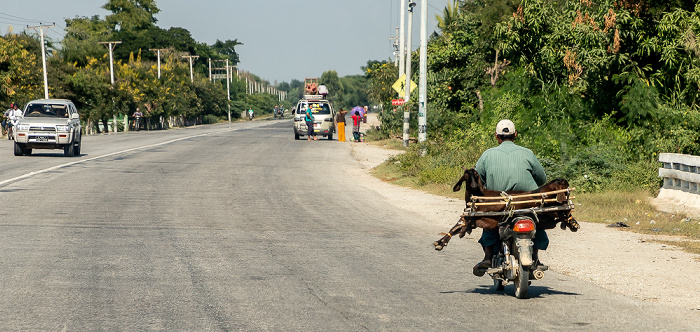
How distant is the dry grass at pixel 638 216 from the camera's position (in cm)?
1187

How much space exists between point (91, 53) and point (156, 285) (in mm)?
73708

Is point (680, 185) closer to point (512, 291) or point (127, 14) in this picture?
point (512, 291)

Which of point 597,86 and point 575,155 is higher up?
point 597,86

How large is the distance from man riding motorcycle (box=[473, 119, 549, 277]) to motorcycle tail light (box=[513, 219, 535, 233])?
1.14ft

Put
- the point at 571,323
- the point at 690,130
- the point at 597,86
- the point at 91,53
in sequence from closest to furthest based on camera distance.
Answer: the point at 571,323, the point at 690,130, the point at 597,86, the point at 91,53

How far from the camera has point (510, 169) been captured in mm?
7484

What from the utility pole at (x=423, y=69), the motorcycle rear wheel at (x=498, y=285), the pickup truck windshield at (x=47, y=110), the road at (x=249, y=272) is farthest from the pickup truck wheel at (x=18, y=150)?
the motorcycle rear wheel at (x=498, y=285)

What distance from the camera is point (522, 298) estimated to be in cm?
736

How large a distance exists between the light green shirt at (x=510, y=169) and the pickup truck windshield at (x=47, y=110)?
75.7 feet

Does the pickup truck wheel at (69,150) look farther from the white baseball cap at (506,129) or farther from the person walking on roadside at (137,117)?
the person walking on roadside at (137,117)

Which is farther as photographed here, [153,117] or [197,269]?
[153,117]

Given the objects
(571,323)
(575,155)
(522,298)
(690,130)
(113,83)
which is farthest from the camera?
(113,83)

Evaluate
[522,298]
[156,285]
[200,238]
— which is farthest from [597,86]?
[156,285]

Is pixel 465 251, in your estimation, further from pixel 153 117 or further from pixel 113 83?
pixel 153 117
